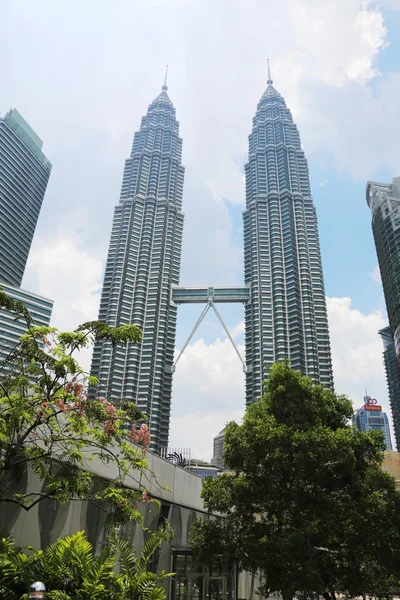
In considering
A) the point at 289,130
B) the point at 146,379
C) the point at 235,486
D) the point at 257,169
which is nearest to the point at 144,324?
the point at 146,379

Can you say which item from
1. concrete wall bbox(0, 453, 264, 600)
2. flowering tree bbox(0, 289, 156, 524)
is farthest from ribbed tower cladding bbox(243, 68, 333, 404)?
flowering tree bbox(0, 289, 156, 524)

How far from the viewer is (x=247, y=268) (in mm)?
153250

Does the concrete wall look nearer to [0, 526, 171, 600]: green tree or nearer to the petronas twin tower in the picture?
[0, 526, 171, 600]: green tree

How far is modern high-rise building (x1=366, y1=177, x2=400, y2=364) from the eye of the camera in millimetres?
91725

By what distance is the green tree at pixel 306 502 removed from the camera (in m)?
13.6

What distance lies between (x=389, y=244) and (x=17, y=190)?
128m

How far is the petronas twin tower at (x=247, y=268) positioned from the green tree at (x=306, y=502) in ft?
364

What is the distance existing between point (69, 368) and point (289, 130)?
187 meters

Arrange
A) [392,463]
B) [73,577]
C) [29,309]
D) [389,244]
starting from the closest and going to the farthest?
1. [73,577]
2. [392,463]
3. [389,244]
4. [29,309]

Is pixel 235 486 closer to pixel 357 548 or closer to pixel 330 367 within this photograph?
pixel 357 548

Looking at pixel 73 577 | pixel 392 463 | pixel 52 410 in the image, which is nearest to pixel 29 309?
pixel 392 463

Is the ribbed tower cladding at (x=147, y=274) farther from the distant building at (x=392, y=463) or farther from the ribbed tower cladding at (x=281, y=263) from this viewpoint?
the distant building at (x=392, y=463)

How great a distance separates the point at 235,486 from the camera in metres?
15.1

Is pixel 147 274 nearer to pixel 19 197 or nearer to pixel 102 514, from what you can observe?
pixel 19 197
